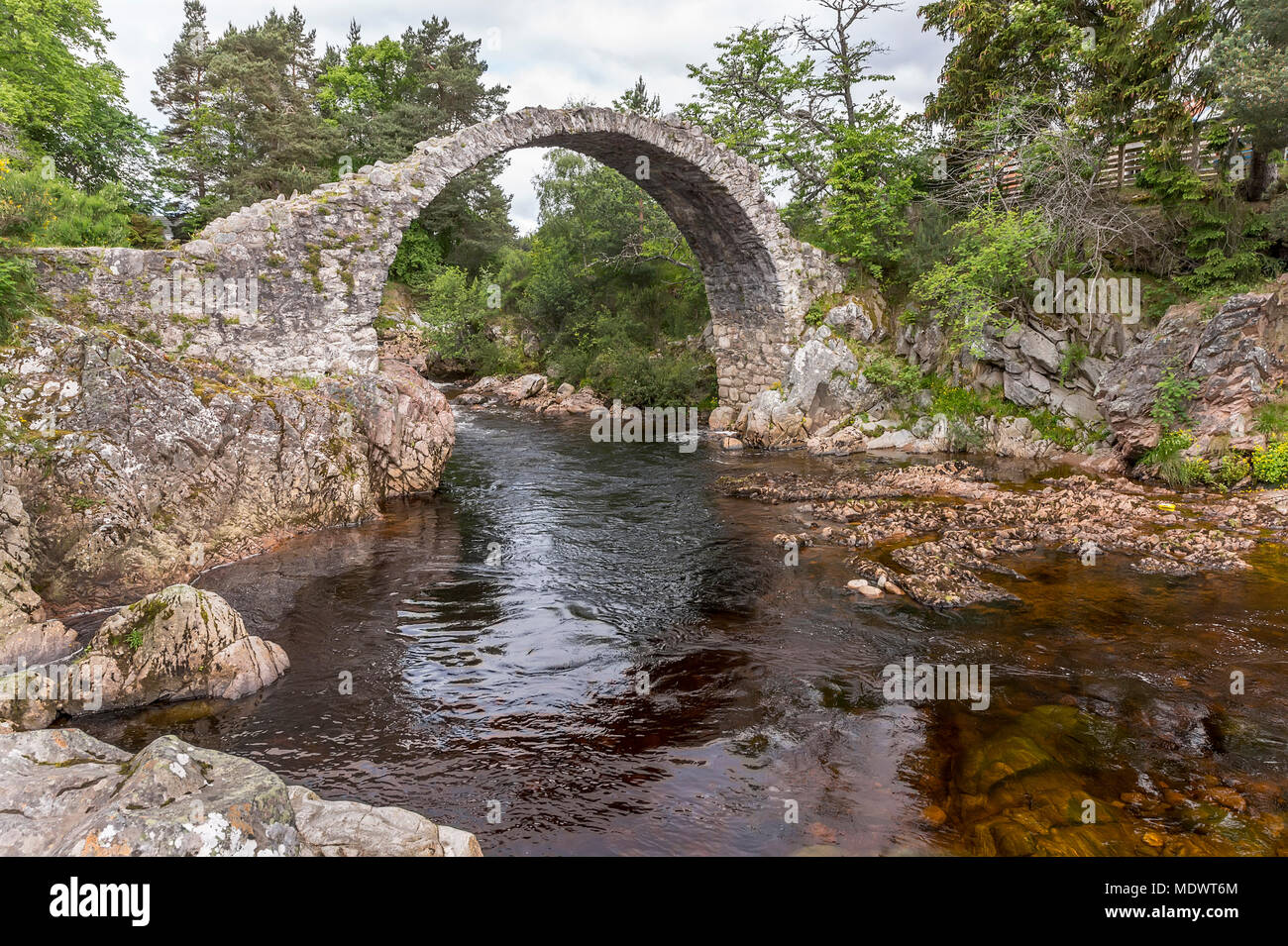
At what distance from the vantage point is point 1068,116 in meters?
14.9

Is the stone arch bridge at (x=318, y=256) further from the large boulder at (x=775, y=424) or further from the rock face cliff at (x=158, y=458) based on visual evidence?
the large boulder at (x=775, y=424)

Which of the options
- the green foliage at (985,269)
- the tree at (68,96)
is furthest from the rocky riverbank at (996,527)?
the tree at (68,96)

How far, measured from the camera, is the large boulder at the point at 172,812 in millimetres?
2635

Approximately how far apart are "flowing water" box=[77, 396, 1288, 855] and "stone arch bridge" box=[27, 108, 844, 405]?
3.85 meters

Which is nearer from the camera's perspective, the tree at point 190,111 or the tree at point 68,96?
the tree at point 68,96

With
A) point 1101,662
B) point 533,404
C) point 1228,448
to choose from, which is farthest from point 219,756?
point 533,404

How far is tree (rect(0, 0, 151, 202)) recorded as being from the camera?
1608cm

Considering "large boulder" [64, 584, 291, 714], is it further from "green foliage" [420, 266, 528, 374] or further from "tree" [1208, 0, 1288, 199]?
"green foliage" [420, 266, 528, 374]

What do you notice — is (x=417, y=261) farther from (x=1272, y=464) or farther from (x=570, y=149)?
(x=1272, y=464)

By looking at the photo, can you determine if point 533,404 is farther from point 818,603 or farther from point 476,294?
point 818,603

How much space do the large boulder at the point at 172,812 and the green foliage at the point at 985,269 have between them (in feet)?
49.8

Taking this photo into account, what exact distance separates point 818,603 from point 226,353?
33.0ft

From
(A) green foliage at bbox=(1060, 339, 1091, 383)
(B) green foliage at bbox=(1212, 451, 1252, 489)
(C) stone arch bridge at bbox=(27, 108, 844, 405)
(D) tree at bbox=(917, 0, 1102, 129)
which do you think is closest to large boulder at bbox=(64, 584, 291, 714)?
(C) stone arch bridge at bbox=(27, 108, 844, 405)

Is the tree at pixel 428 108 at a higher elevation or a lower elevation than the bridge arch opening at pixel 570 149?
higher
